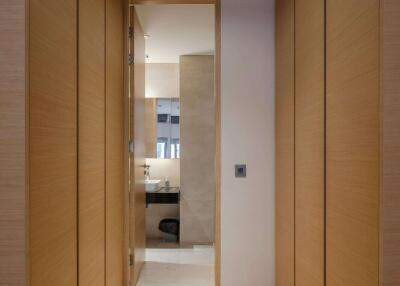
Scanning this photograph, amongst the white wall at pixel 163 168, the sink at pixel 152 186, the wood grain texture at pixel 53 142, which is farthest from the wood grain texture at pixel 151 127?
the wood grain texture at pixel 53 142

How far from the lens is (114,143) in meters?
2.59

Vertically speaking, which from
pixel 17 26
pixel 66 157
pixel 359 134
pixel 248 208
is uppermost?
pixel 17 26

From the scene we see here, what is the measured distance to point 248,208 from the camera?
2719 mm

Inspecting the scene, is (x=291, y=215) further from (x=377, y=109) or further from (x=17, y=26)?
(x=17, y=26)

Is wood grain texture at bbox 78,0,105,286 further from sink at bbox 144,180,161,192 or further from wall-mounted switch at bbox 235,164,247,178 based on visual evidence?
sink at bbox 144,180,161,192

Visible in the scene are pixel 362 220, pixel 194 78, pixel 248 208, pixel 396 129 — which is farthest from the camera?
pixel 194 78

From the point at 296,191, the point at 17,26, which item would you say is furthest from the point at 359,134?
→ the point at 17,26

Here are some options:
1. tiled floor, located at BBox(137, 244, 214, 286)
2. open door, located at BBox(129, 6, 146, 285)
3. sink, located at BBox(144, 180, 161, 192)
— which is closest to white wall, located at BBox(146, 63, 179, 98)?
sink, located at BBox(144, 180, 161, 192)

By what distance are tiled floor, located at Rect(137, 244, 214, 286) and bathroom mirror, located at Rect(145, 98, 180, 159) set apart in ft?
4.54

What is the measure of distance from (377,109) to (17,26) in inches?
49.1

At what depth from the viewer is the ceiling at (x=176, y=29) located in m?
3.38

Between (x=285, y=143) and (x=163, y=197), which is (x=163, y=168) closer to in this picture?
(x=163, y=197)

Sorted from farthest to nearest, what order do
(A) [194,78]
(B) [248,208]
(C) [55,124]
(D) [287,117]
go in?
(A) [194,78]
(B) [248,208]
(D) [287,117]
(C) [55,124]

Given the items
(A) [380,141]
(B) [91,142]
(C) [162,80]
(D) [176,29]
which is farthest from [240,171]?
(C) [162,80]
